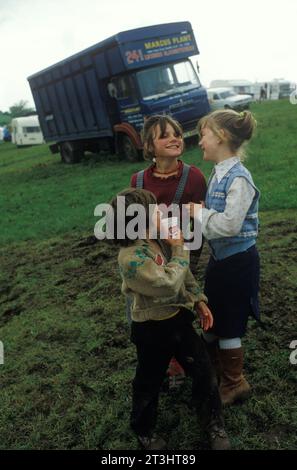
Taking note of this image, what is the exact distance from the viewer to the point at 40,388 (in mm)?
3377

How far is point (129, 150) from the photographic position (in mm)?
14109

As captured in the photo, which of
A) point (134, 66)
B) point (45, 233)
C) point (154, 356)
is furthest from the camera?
point (134, 66)

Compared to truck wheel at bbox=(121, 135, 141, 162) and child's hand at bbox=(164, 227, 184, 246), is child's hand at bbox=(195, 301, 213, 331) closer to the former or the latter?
child's hand at bbox=(164, 227, 184, 246)

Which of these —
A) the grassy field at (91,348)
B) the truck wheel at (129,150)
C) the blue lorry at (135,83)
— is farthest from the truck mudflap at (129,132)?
the grassy field at (91,348)

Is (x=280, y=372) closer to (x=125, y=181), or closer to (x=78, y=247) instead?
(x=78, y=247)

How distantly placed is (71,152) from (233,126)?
1556 centimetres

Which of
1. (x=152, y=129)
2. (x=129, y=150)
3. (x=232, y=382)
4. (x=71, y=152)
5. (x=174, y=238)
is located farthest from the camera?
(x=71, y=152)

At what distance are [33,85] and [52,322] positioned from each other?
1638 cm

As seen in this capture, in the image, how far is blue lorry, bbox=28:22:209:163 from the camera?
1284 cm

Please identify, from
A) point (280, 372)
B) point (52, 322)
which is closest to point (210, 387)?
point (280, 372)

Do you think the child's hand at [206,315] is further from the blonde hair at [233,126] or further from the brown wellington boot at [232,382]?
the blonde hair at [233,126]

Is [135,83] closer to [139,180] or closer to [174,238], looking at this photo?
[139,180]

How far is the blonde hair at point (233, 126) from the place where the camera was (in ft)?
8.13

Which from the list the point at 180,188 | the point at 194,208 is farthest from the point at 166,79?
the point at 194,208
